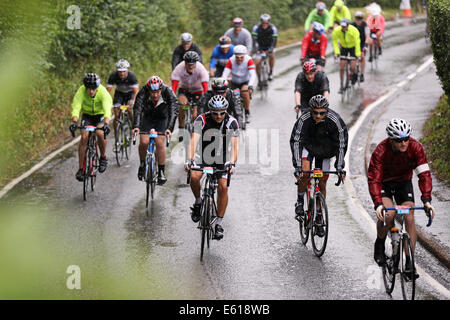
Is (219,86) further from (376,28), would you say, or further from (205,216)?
(376,28)

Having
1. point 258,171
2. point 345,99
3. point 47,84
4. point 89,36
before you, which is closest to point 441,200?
point 258,171

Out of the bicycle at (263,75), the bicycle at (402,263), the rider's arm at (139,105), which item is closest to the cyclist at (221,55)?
the bicycle at (263,75)

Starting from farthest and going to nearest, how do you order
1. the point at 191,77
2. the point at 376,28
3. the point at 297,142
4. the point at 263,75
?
the point at 376,28 < the point at 263,75 < the point at 191,77 < the point at 297,142

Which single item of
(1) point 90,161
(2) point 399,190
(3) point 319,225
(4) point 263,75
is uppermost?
(4) point 263,75

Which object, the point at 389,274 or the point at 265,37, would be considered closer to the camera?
the point at 389,274

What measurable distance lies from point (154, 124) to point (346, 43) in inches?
389

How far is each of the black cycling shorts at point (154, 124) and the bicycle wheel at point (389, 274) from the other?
219 inches

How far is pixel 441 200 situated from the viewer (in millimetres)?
11477

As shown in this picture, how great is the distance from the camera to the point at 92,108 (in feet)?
42.8

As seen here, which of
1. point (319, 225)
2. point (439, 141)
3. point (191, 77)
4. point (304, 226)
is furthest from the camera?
point (439, 141)

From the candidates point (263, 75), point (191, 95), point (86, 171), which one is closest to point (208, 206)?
point (86, 171)

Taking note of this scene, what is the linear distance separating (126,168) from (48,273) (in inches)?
231

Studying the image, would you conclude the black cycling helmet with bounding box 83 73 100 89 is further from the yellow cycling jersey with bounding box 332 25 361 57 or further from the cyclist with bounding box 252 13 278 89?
the cyclist with bounding box 252 13 278 89
